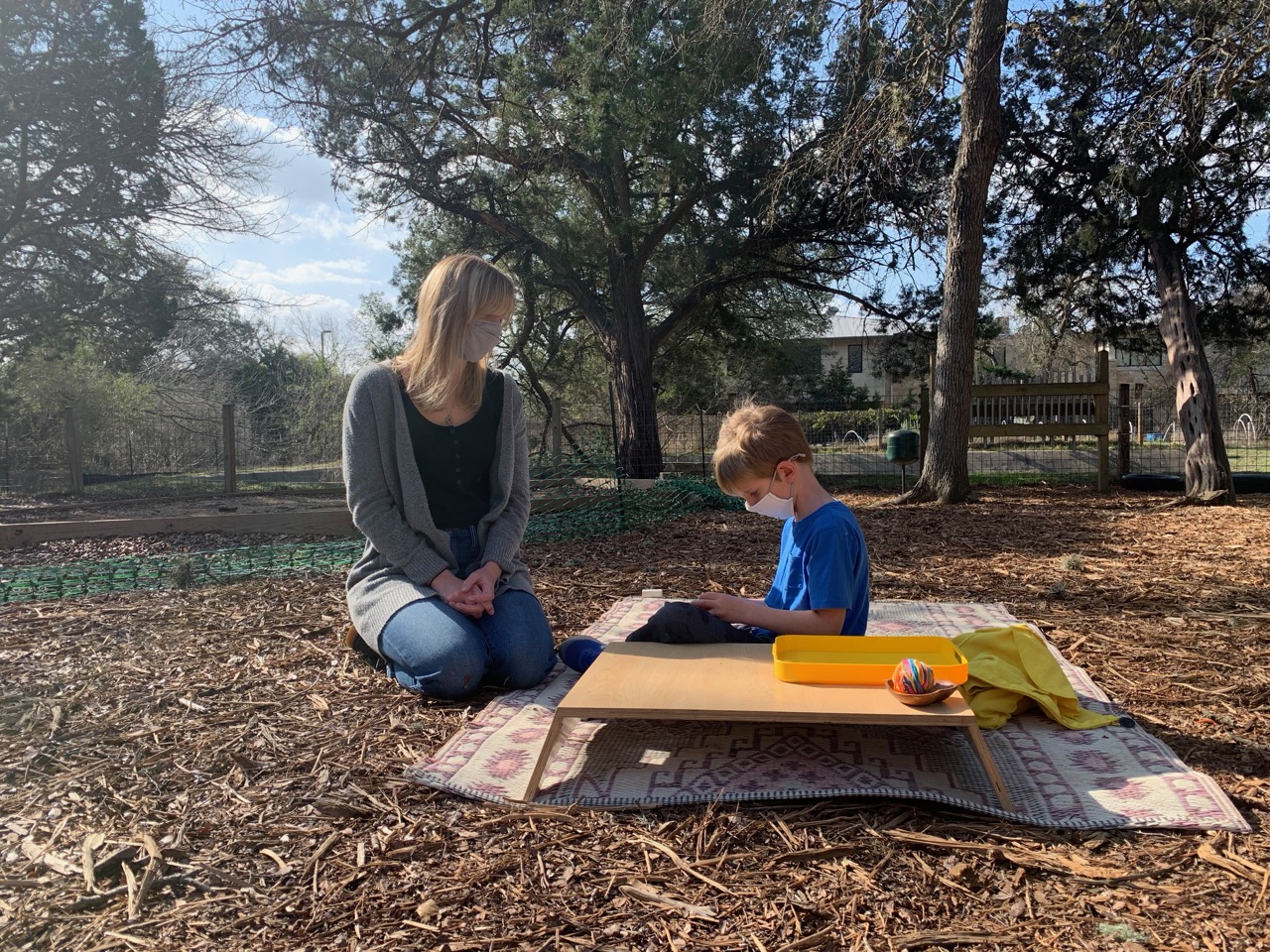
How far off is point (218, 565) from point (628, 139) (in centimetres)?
655

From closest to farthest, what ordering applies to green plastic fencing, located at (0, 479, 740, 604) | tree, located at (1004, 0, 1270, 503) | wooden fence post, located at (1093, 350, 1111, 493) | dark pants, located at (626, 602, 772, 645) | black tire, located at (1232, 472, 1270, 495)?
dark pants, located at (626, 602, 772, 645)
green plastic fencing, located at (0, 479, 740, 604)
tree, located at (1004, 0, 1270, 503)
black tire, located at (1232, 472, 1270, 495)
wooden fence post, located at (1093, 350, 1111, 493)

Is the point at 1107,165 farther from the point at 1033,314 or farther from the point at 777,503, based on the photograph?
the point at 777,503

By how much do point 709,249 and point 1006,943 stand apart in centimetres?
1091

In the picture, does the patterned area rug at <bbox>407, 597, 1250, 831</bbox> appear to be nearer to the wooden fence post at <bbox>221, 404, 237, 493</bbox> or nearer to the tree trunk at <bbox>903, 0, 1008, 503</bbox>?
the tree trunk at <bbox>903, 0, 1008, 503</bbox>

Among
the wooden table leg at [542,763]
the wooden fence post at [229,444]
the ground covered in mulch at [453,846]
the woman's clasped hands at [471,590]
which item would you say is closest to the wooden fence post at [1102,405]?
the ground covered in mulch at [453,846]

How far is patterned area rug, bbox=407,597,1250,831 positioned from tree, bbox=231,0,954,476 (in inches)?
269

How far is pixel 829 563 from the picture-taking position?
2.60 meters

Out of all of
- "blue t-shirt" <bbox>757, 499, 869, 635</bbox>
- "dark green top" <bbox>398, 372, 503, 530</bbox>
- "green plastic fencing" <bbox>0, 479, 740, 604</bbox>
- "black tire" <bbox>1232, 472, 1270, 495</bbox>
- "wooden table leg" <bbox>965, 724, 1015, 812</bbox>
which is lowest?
"black tire" <bbox>1232, 472, 1270, 495</bbox>

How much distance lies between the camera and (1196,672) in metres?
3.13

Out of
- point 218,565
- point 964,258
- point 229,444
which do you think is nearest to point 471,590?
point 218,565

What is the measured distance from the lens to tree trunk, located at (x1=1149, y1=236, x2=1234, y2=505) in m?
8.95

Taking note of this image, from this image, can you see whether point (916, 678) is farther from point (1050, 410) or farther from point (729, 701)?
point (1050, 410)

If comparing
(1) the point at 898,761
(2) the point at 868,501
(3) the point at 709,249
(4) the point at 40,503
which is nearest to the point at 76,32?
(4) the point at 40,503

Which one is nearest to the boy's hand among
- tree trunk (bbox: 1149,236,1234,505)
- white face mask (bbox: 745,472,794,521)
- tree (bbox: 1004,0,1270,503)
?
white face mask (bbox: 745,472,794,521)
